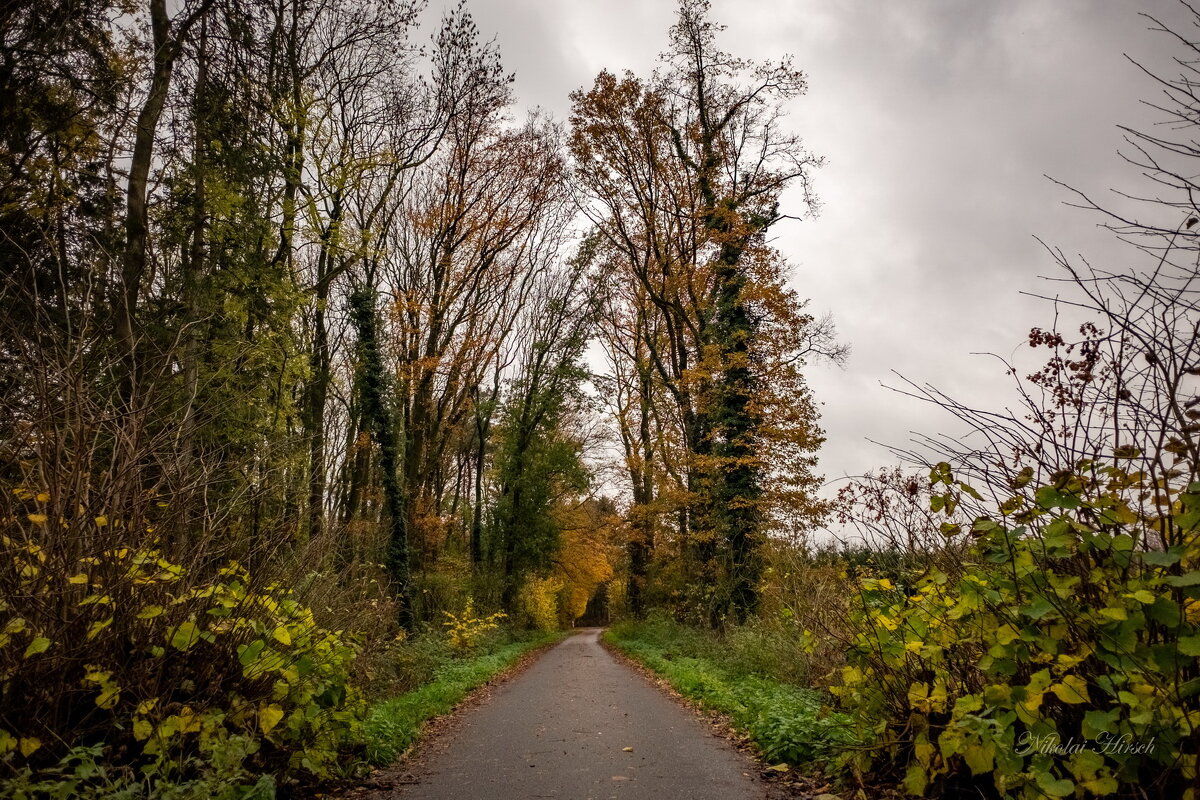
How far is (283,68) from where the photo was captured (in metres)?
14.6

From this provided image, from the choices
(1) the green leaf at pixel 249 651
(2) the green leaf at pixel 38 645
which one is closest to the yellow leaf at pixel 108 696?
(2) the green leaf at pixel 38 645

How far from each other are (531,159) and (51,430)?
17611mm

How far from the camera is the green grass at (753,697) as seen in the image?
18.1 feet

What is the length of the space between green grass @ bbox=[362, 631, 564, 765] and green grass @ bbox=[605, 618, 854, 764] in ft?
11.7

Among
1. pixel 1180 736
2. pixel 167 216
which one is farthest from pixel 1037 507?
pixel 167 216

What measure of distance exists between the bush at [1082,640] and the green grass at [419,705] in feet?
15.6

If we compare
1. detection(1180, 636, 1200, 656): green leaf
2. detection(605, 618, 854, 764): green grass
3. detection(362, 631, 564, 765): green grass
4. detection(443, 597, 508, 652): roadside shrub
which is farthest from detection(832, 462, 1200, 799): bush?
detection(443, 597, 508, 652): roadside shrub

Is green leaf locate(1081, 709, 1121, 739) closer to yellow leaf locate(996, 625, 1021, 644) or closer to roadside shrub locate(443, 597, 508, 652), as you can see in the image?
yellow leaf locate(996, 625, 1021, 644)

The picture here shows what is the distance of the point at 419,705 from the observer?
27.6 feet

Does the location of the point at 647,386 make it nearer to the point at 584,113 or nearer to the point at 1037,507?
the point at 584,113

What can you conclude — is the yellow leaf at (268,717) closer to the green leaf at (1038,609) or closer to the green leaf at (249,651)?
the green leaf at (249,651)

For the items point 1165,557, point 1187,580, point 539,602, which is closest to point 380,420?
point 1165,557
